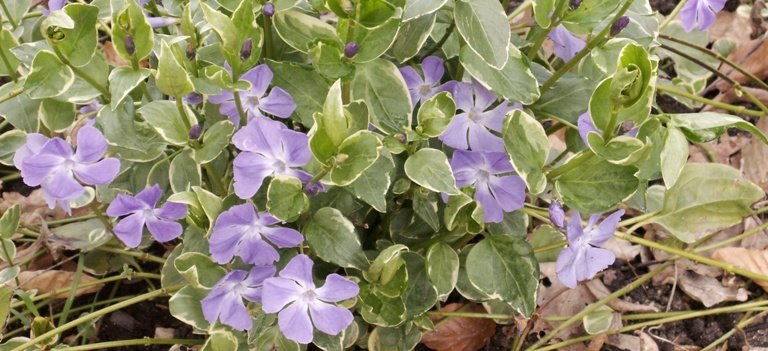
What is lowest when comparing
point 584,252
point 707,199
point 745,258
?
point 745,258

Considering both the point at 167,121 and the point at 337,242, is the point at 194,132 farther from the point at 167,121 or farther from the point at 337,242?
the point at 337,242

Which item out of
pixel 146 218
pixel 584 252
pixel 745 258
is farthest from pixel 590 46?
pixel 745 258

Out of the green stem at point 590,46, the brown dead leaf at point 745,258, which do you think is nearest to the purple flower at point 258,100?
the green stem at point 590,46

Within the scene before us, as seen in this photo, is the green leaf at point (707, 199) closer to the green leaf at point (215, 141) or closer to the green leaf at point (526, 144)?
the green leaf at point (526, 144)

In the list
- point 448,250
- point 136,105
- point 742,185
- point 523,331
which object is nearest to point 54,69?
point 136,105

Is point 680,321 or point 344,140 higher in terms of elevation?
point 344,140

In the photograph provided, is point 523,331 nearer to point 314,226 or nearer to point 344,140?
point 314,226
